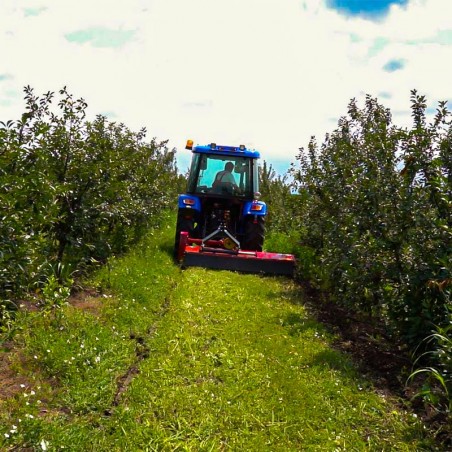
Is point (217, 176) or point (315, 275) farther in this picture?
point (217, 176)

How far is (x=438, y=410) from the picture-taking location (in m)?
3.34

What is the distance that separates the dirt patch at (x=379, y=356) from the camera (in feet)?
11.5

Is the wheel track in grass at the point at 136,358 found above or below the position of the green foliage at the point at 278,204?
below

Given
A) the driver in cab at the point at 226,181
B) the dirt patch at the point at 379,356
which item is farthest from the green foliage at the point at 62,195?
the dirt patch at the point at 379,356

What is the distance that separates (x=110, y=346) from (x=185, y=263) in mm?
Answer: 4039

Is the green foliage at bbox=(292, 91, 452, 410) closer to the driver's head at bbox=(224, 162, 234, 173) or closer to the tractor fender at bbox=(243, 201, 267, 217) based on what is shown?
the tractor fender at bbox=(243, 201, 267, 217)

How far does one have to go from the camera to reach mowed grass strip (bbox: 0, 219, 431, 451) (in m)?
3.08

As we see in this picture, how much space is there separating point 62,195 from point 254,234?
505cm

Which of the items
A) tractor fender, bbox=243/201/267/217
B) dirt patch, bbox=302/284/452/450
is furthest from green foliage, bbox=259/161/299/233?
dirt patch, bbox=302/284/452/450

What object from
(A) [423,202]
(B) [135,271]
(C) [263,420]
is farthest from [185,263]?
(C) [263,420]

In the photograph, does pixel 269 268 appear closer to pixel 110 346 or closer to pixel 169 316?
pixel 169 316

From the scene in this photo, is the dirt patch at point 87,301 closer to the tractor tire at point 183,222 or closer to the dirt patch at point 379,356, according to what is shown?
the dirt patch at point 379,356

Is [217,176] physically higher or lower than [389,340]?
higher

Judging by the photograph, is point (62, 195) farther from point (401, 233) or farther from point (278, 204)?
point (278, 204)
